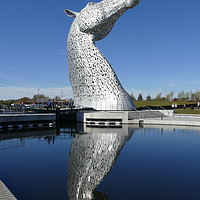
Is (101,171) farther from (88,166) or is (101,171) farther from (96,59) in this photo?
(96,59)

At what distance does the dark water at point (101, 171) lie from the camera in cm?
370

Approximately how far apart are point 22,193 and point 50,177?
33.1 inches

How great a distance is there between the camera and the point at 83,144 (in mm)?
7691

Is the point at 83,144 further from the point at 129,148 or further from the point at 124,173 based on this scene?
the point at 124,173

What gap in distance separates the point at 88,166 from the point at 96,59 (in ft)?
40.9

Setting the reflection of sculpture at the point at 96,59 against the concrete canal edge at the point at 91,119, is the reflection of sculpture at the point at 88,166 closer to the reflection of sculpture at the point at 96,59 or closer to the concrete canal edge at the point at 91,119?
the concrete canal edge at the point at 91,119

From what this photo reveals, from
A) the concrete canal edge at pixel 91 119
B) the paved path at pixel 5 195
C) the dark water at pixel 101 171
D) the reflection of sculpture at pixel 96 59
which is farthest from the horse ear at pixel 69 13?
the paved path at pixel 5 195

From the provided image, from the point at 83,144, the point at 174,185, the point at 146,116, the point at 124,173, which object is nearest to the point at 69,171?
the point at 124,173

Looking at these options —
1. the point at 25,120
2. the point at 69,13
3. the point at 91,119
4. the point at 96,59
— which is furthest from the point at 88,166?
the point at 69,13

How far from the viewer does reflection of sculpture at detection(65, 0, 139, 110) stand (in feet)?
53.5

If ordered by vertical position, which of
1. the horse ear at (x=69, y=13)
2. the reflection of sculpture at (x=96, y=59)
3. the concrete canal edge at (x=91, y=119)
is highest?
the horse ear at (x=69, y=13)

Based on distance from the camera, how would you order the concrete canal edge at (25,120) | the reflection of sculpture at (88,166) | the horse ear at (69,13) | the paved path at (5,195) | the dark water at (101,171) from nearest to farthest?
the paved path at (5,195) < the dark water at (101,171) < the reflection of sculpture at (88,166) < the concrete canal edge at (25,120) < the horse ear at (69,13)

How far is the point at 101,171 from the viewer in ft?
15.8

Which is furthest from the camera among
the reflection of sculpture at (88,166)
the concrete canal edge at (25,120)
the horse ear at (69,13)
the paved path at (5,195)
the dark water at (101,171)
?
the horse ear at (69,13)
